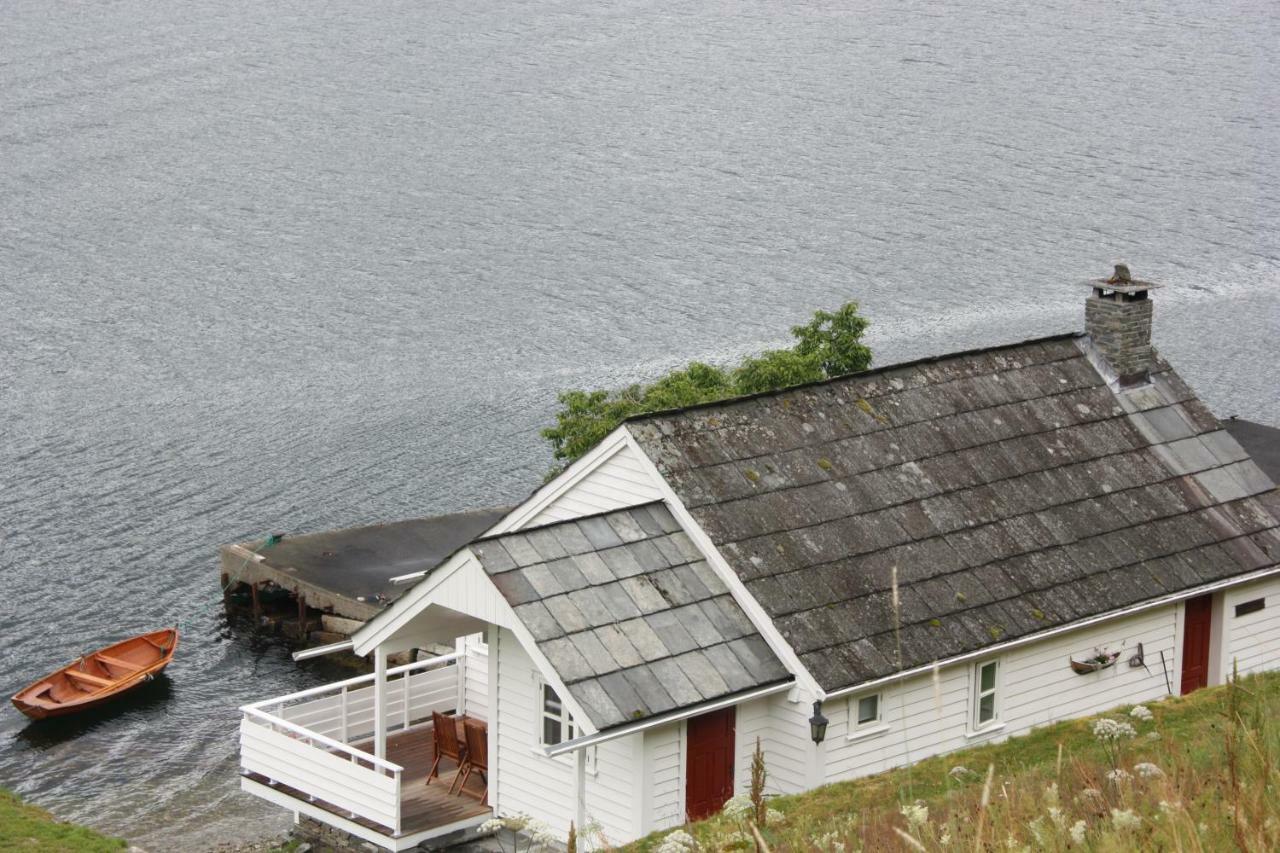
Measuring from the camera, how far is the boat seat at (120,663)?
46281mm

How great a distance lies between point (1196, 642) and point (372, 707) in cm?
1413

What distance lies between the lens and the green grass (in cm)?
3181

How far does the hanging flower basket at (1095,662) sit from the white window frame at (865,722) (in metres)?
4.16

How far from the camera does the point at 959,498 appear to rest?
2684 cm

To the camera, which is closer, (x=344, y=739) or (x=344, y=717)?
(x=344, y=717)

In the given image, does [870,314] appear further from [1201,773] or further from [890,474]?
[1201,773]

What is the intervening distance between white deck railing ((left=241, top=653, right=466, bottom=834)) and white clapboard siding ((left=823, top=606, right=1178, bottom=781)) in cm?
672

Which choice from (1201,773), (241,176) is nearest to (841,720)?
(1201,773)

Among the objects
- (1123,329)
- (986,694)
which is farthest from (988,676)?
(1123,329)

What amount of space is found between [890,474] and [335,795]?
32.5 ft

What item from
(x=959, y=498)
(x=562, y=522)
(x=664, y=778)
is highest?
(x=562, y=522)

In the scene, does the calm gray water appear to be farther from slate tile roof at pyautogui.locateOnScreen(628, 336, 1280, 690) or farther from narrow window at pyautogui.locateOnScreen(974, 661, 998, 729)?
narrow window at pyautogui.locateOnScreen(974, 661, 998, 729)

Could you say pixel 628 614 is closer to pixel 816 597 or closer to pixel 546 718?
pixel 546 718

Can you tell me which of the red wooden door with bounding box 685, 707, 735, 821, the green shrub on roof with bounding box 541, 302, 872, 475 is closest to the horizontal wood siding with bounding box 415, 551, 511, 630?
the red wooden door with bounding box 685, 707, 735, 821
